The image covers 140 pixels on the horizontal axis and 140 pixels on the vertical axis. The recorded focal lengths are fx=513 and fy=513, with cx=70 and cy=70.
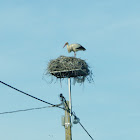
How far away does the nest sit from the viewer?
17.7 metres

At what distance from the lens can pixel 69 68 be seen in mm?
17812

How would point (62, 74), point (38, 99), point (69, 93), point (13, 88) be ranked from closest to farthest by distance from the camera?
point (13, 88) < point (38, 99) < point (69, 93) < point (62, 74)

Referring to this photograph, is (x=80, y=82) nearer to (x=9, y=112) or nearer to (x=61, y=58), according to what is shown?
(x=61, y=58)

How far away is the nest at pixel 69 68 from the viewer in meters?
17.7

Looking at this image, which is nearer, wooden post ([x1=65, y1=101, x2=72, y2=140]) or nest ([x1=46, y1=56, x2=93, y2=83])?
wooden post ([x1=65, y1=101, x2=72, y2=140])

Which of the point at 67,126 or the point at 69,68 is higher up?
the point at 69,68

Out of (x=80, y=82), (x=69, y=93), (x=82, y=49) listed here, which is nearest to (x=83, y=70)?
(x=80, y=82)

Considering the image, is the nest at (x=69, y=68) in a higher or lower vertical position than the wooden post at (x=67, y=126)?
higher

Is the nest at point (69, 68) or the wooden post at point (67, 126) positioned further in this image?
the nest at point (69, 68)

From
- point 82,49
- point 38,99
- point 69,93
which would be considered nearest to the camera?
point 38,99

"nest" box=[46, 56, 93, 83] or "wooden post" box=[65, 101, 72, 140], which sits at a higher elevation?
"nest" box=[46, 56, 93, 83]

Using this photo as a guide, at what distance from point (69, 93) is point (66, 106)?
1906 millimetres

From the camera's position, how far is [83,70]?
704 inches

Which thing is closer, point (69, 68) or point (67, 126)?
point (67, 126)
